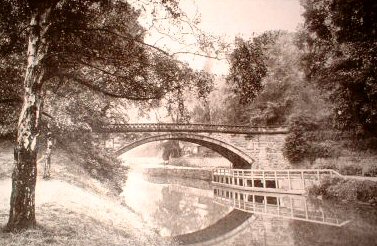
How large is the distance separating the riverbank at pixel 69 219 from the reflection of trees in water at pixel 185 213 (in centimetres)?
452

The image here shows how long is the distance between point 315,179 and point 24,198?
50.7ft

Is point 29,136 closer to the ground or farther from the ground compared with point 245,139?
closer to the ground

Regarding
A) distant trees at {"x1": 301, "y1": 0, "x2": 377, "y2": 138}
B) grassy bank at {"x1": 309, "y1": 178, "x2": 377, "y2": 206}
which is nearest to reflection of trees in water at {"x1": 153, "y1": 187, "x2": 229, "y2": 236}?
grassy bank at {"x1": 309, "y1": 178, "x2": 377, "y2": 206}

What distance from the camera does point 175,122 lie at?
10.2 m

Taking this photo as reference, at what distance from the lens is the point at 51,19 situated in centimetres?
630

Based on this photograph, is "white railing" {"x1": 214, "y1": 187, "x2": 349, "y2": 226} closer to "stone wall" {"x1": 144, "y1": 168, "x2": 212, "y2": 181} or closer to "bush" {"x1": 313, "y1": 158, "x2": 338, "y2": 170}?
"bush" {"x1": 313, "y1": 158, "x2": 338, "y2": 170}

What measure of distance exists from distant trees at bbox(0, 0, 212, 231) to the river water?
22.0 feet

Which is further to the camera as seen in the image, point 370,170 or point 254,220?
point 254,220

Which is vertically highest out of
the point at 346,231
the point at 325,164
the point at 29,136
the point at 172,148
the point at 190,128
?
the point at 190,128

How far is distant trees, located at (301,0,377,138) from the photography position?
1435 centimetres

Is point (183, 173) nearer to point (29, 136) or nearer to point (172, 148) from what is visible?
point (172, 148)

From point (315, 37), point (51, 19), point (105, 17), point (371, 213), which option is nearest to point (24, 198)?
point (51, 19)

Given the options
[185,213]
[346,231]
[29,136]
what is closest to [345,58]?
[346,231]

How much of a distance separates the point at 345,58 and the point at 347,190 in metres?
6.43
